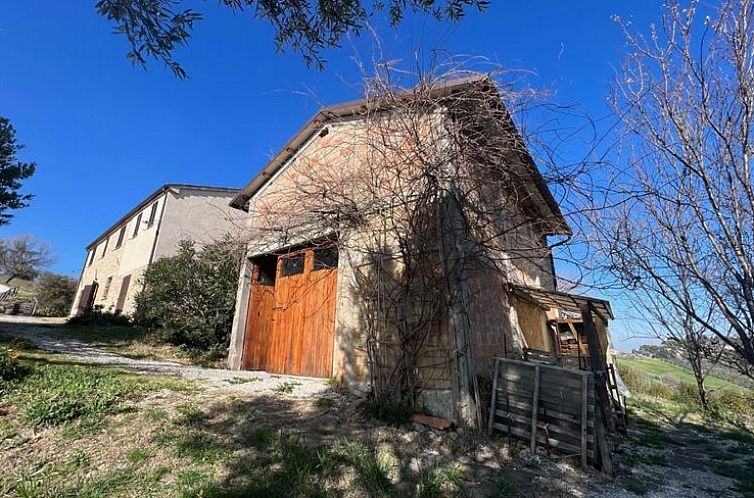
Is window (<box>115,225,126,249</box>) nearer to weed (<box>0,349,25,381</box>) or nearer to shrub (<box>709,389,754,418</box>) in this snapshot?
weed (<box>0,349,25,381</box>)

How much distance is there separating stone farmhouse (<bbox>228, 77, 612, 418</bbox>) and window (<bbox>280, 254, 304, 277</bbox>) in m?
0.02

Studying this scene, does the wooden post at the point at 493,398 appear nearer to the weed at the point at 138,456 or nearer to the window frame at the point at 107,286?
the weed at the point at 138,456

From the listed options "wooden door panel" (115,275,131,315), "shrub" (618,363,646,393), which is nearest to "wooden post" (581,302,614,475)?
"shrub" (618,363,646,393)

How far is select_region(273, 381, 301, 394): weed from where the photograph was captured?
557 centimetres

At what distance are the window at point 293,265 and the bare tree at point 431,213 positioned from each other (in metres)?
1.86

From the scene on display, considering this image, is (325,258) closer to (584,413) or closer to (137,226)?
(584,413)

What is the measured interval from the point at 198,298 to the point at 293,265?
4102 mm

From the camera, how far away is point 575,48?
4.57 metres

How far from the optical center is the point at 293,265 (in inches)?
317

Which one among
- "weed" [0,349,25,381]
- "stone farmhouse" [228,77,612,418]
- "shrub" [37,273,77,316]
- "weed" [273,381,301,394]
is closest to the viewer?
"weed" [0,349,25,381]

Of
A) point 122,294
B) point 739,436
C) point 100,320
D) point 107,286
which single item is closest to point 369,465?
point 739,436

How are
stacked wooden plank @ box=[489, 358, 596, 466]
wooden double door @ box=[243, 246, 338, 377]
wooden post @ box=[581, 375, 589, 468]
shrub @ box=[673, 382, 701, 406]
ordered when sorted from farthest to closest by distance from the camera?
shrub @ box=[673, 382, 701, 406], wooden double door @ box=[243, 246, 338, 377], stacked wooden plank @ box=[489, 358, 596, 466], wooden post @ box=[581, 375, 589, 468]

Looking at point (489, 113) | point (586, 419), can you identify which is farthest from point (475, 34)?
point (586, 419)

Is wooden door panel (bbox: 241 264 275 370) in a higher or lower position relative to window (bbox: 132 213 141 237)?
lower
